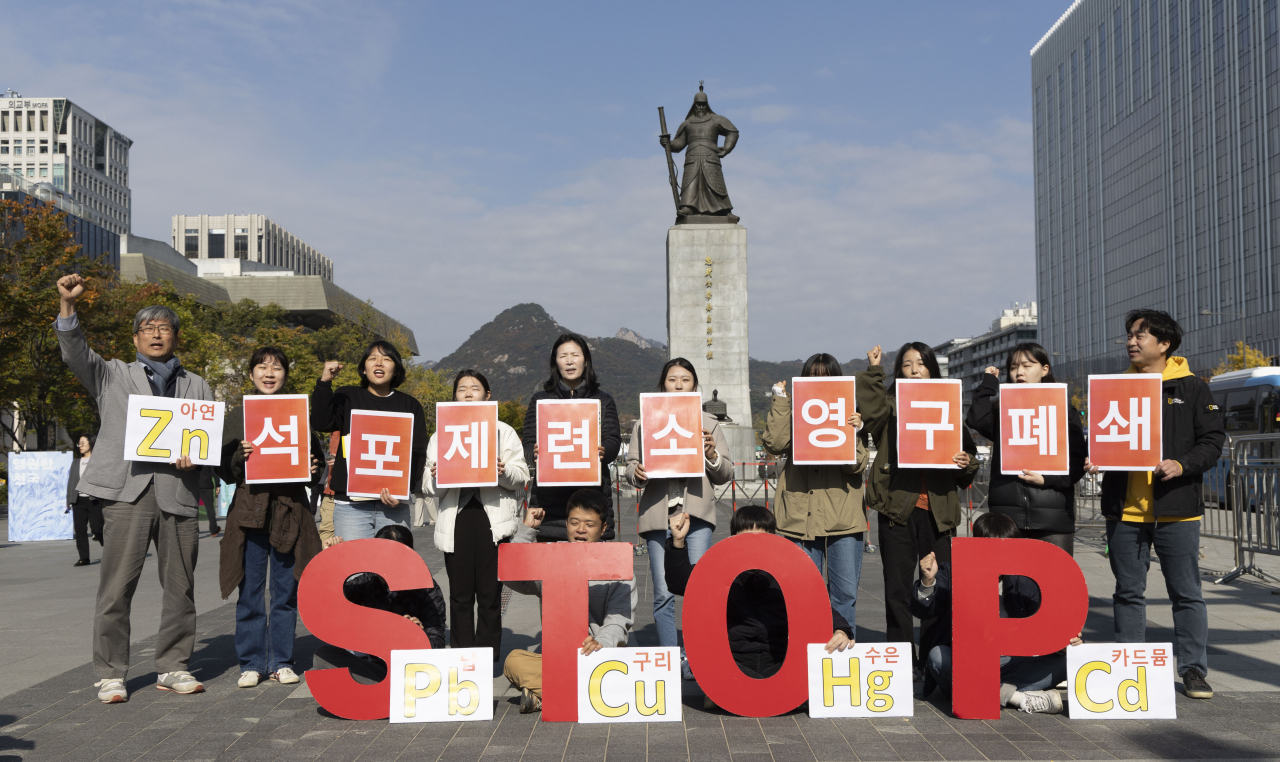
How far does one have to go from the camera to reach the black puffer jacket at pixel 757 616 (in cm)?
528

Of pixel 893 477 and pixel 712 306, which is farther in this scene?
pixel 712 306

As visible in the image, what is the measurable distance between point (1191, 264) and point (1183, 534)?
81.9m

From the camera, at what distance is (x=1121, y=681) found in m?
4.86

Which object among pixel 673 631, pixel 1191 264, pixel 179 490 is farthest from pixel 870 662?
pixel 1191 264

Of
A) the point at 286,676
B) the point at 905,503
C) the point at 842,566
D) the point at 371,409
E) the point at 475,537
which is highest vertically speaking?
the point at 371,409

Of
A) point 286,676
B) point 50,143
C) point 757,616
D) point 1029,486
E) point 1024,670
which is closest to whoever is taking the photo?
point 1024,670

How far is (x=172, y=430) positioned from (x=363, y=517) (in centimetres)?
130

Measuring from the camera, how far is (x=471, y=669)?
5027 millimetres

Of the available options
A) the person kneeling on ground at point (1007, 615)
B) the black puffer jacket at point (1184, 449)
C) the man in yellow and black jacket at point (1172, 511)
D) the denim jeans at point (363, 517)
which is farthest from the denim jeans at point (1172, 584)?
the denim jeans at point (363, 517)

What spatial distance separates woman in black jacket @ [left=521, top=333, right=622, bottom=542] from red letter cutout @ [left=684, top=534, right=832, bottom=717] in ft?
3.49

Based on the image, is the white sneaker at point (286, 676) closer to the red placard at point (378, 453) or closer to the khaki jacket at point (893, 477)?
the red placard at point (378, 453)

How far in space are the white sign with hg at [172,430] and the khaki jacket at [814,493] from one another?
3591 millimetres

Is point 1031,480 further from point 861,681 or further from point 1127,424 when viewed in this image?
point 861,681

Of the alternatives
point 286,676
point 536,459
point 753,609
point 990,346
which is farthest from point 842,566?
point 990,346
